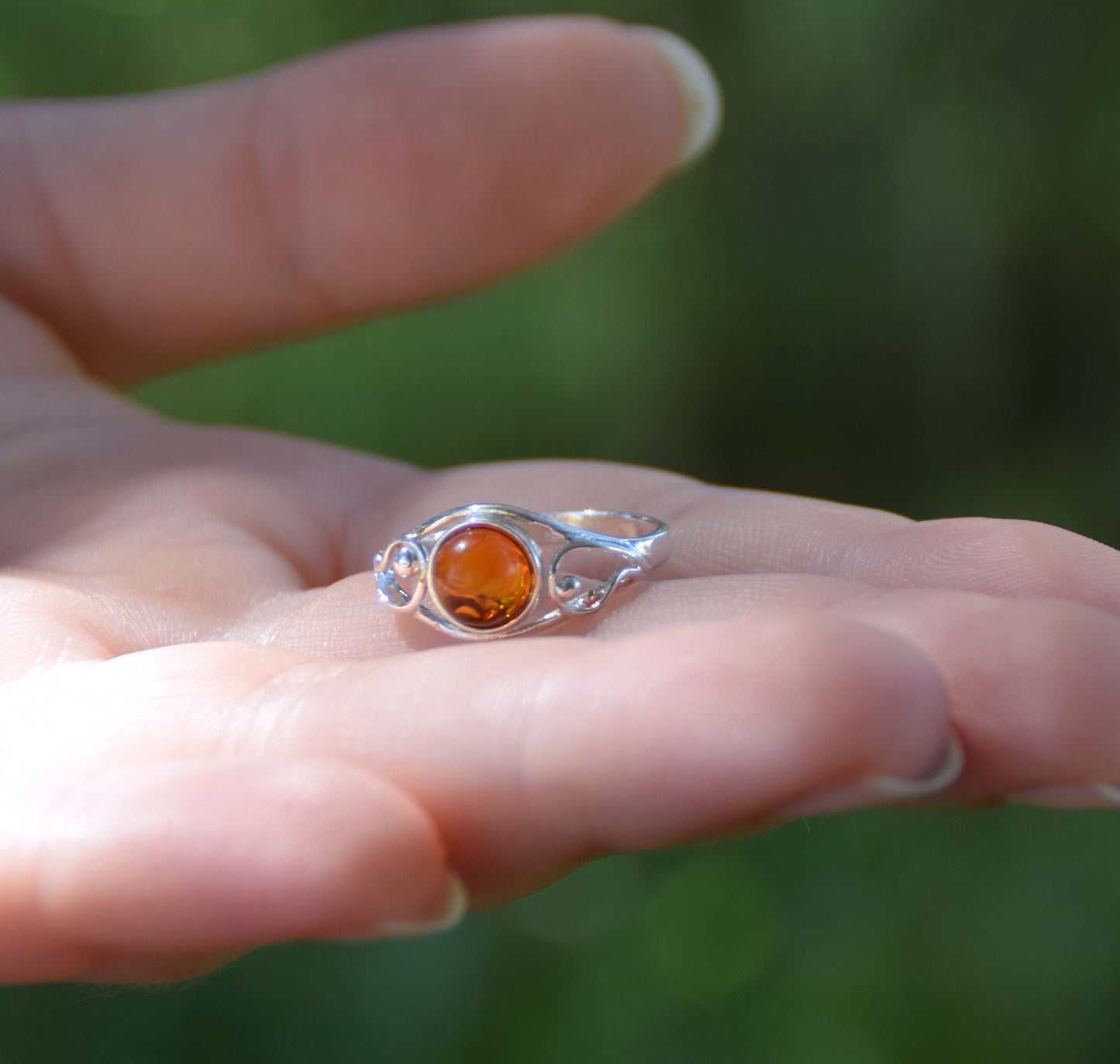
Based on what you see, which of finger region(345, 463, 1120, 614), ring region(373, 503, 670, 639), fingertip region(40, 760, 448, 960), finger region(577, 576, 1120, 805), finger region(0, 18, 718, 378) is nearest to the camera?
fingertip region(40, 760, 448, 960)

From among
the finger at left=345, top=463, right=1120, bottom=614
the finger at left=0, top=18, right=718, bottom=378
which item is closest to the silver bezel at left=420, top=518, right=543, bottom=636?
the finger at left=345, top=463, right=1120, bottom=614

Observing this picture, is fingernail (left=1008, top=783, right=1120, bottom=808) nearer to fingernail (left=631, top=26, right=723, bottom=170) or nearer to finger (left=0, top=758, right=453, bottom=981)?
finger (left=0, top=758, right=453, bottom=981)

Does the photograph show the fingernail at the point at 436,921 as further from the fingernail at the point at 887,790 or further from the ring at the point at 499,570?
the ring at the point at 499,570

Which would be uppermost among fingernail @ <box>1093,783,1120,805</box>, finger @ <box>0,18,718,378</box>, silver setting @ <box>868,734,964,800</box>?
finger @ <box>0,18,718,378</box>

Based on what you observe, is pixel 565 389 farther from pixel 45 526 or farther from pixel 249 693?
pixel 249 693

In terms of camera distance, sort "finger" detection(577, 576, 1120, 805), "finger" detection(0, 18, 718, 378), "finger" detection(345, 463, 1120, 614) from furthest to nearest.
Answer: "finger" detection(0, 18, 718, 378) → "finger" detection(345, 463, 1120, 614) → "finger" detection(577, 576, 1120, 805)

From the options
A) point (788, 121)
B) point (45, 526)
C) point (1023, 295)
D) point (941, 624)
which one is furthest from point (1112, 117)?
point (45, 526)

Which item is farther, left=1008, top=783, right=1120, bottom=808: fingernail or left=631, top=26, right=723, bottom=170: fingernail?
left=631, top=26, right=723, bottom=170: fingernail

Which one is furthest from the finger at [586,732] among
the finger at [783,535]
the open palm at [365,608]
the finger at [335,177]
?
the finger at [335,177]
